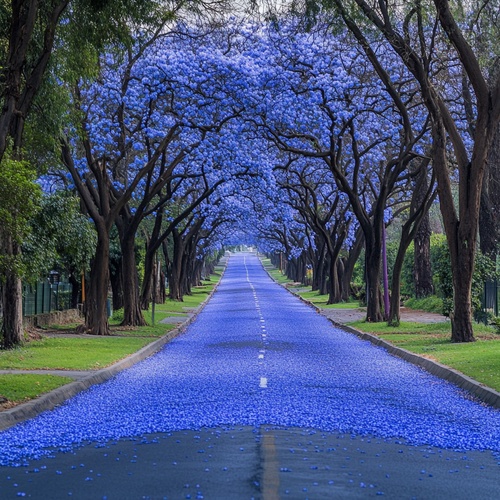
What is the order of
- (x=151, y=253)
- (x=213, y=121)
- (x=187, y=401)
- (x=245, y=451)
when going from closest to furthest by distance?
1. (x=245, y=451)
2. (x=187, y=401)
3. (x=213, y=121)
4. (x=151, y=253)

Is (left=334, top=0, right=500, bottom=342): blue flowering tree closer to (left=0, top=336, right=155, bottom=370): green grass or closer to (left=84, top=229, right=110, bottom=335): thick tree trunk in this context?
(left=0, top=336, right=155, bottom=370): green grass

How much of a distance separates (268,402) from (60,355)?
9.43 m

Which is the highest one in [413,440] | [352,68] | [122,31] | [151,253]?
[352,68]

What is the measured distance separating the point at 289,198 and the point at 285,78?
27967 mm

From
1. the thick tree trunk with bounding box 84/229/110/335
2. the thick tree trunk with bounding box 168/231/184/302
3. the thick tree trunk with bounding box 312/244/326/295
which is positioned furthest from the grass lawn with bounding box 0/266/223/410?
the thick tree trunk with bounding box 312/244/326/295

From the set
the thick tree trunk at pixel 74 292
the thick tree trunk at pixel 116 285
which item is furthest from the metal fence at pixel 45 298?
the thick tree trunk at pixel 116 285

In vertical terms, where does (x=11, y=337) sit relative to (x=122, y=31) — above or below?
below

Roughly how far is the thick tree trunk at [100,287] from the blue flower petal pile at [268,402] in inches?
249

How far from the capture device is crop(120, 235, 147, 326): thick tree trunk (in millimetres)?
35406

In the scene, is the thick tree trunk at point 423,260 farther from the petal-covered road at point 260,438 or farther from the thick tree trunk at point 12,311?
the petal-covered road at point 260,438

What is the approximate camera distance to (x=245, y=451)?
973cm

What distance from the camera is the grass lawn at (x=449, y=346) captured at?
57.6ft

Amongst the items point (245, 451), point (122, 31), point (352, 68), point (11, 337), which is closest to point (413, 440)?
point (245, 451)

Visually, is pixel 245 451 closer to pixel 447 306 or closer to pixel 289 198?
pixel 447 306
